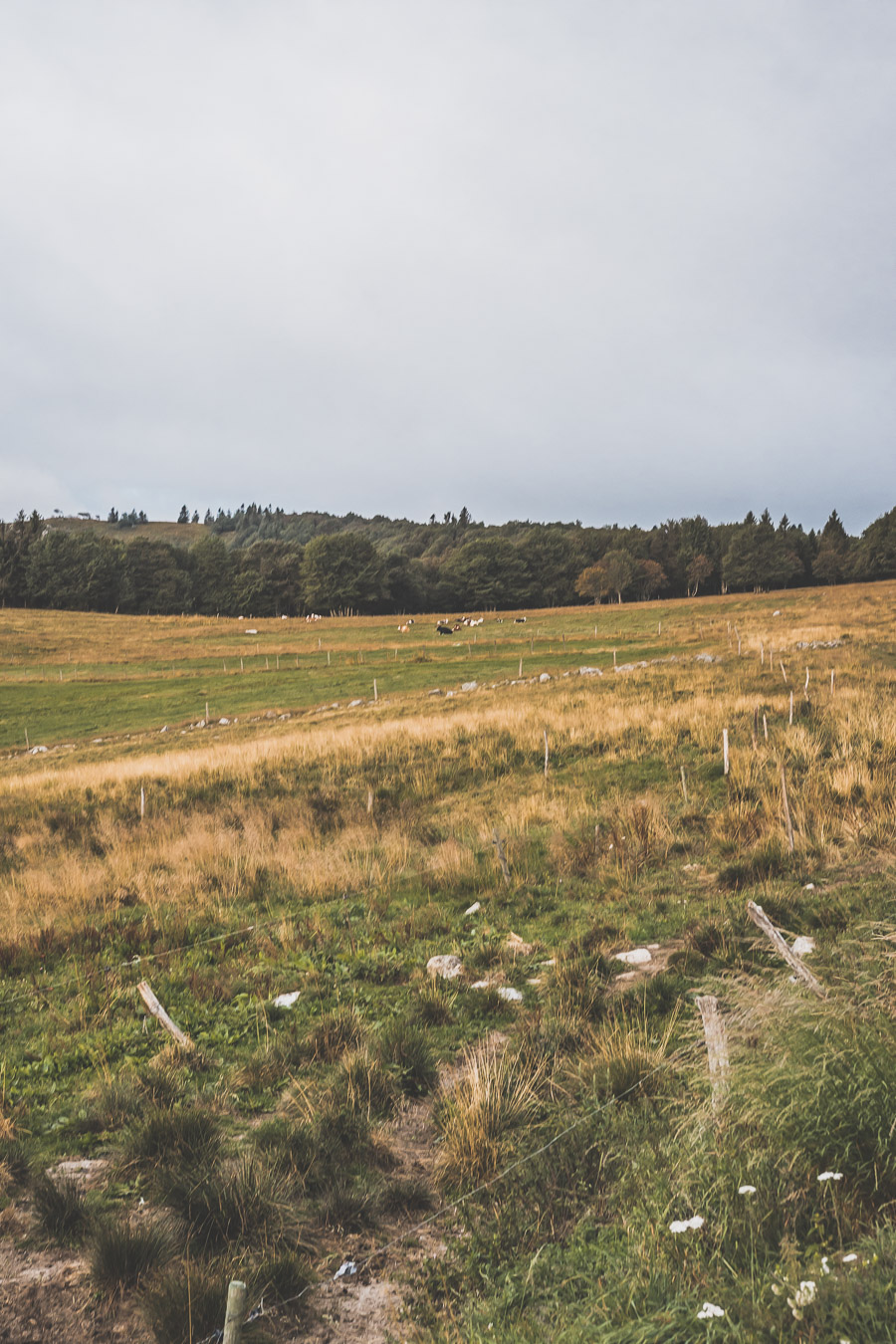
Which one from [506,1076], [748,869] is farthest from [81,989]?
[748,869]

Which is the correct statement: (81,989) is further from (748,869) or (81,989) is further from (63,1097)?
(748,869)

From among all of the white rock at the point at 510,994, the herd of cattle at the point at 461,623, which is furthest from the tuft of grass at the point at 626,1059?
the herd of cattle at the point at 461,623

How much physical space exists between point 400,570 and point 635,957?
11869 centimetres

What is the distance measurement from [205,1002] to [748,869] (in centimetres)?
667

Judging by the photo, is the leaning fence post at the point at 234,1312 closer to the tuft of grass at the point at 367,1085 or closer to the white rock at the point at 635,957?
the tuft of grass at the point at 367,1085

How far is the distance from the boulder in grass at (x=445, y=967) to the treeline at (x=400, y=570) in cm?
10714

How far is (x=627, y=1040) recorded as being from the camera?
5402 mm

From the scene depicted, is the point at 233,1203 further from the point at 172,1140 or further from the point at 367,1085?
the point at 367,1085

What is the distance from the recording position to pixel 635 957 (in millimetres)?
7586

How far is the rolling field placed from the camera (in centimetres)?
353

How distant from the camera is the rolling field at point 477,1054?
139 inches

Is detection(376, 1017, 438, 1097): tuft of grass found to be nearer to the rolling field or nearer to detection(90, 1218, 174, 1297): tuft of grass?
the rolling field

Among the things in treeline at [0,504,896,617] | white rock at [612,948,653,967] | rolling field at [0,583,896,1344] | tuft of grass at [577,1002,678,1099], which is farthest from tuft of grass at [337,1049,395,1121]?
treeline at [0,504,896,617]

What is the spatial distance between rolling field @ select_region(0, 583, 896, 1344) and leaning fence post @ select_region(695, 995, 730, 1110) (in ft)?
0.16
